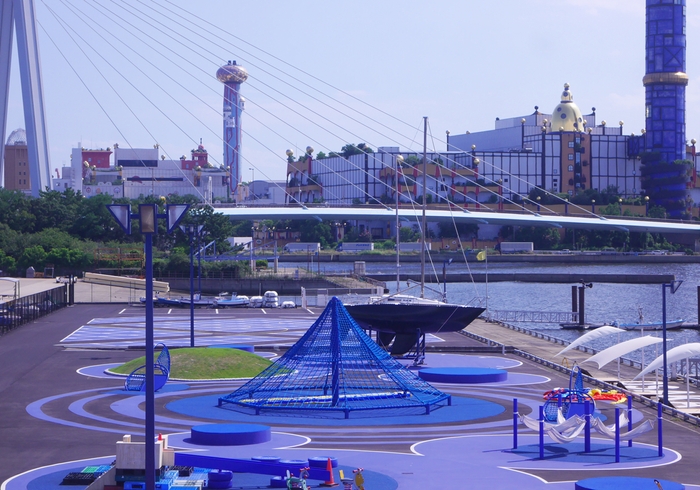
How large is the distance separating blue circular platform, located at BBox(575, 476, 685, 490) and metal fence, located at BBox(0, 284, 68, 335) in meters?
28.2

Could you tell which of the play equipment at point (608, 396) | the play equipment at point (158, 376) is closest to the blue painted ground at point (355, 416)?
the play equipment at point (158, 376)

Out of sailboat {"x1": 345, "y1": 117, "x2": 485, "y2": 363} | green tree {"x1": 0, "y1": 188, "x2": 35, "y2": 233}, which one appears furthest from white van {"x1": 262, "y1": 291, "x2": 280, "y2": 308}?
green tree {"x1": 0, "y1": 188, "x2": 35, "y2": 233}

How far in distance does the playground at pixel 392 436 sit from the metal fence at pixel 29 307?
40.4 ft

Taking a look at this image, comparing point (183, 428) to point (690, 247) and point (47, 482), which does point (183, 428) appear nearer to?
point (47, 482)

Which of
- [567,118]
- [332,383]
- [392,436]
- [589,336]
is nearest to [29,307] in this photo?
[332,383]

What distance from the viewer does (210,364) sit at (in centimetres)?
2558

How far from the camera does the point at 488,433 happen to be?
1862cm

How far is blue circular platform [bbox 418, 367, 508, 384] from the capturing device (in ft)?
82.6

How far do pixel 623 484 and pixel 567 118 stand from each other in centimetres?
11985

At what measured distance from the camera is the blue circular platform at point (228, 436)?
17234 millimetres

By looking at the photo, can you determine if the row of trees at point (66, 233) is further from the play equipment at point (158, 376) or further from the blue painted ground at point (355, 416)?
the blue painted ground at point (355, 416)

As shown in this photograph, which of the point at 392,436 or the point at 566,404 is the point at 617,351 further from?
the point at 392,436

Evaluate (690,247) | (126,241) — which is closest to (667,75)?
(690,247)

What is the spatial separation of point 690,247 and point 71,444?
345 ft
